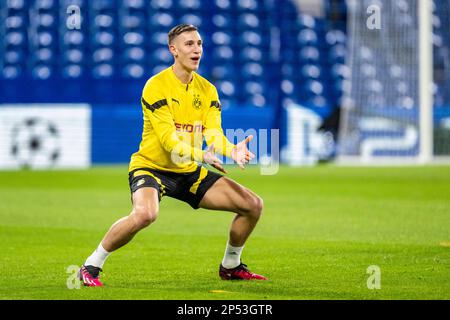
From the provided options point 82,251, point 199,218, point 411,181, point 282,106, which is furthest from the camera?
point 282,106

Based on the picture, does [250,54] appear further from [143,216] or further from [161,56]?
[143,216]

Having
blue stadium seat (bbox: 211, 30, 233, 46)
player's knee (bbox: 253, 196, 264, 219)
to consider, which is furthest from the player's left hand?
blue stadium seat (bbox: 211, 30, 233, 46)

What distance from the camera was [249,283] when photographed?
281 inches

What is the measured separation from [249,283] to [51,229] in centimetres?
503

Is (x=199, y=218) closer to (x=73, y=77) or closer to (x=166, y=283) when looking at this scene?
(x=166, y=283)

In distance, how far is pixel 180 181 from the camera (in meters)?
7.22

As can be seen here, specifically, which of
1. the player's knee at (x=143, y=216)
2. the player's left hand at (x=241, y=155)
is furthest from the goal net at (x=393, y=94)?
the player's knee at (x=143, y=216)

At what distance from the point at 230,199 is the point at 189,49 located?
3.81ft

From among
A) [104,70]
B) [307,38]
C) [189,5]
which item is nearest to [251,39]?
[307,38]

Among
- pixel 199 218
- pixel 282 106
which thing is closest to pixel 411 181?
pixel 199 218

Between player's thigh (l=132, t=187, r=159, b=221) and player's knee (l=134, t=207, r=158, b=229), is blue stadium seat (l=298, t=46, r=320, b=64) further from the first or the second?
player's knee (l=134, t=207, r=158, b=229)

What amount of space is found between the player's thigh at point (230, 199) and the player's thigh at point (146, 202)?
44cm

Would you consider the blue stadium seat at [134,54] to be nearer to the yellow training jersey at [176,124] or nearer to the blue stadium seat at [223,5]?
the blue stadium seat at [223,5]

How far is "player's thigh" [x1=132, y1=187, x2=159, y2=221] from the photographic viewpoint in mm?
6777
